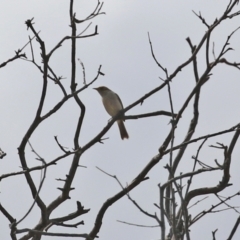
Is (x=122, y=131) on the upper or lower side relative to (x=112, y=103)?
lower

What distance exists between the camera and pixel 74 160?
585 centimetres

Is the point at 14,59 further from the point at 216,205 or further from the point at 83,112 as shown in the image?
the point at 216,205

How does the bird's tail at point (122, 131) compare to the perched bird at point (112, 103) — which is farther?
the bird's tail at point (122, 131)

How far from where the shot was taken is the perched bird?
11.1 metres

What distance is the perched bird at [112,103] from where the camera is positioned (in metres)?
11.1

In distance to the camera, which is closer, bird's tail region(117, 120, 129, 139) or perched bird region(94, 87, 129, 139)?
perched bird region(94, 87, 129, 139)

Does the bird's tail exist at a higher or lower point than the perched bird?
lower

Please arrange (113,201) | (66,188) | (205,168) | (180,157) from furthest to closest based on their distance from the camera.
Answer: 1. (66,188)
2. (113,201)
3. (180,157)
4. (205,168)

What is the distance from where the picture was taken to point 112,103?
11211mm

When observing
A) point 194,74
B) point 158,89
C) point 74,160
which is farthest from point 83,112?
point 194,74

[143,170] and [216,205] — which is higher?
[143,170]

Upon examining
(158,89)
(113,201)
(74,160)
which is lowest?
(113,201)

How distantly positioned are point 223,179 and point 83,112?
1626mm

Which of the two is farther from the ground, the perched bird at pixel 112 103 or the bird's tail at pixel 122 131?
the perched bird at pixel 112 103
